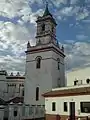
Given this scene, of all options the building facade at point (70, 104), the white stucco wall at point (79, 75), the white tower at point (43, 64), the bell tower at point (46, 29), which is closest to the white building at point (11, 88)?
the white tower at point (43, 64)

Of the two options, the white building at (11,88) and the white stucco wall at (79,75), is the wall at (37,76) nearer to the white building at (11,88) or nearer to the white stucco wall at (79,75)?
the white stucco wall at (79,75)

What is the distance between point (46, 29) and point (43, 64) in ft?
21.1

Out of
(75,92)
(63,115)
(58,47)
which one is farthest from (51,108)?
(58,47)

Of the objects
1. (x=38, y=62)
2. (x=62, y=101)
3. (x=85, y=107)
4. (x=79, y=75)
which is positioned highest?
(x=38, y=62)

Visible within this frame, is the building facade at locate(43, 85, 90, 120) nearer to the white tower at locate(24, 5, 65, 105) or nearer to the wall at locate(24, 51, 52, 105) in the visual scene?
the wall at locate(24, 51, 52, 105)

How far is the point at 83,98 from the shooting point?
21.4 meters

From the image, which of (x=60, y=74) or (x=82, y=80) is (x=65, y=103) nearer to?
(x=82, y=80)

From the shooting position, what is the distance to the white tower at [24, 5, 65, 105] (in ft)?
104

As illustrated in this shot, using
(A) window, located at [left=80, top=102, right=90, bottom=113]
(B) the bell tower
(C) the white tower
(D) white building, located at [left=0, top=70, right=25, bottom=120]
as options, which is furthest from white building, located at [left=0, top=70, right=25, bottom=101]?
(A) window, located at [left=80, top=102, right=90, bottom=113]

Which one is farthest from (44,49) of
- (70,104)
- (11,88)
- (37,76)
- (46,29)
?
(11,88)

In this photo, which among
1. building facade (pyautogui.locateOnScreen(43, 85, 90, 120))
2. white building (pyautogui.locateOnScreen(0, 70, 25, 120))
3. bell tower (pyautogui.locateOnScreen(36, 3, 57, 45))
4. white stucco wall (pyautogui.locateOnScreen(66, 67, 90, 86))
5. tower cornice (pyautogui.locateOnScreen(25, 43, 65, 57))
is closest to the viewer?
building facade (pyautogui.locateOnScreen(43, 85, 90, 120))

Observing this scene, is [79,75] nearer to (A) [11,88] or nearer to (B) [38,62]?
(B) [38,62]

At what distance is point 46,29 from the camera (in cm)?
3497

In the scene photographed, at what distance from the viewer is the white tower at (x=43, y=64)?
104 ft
